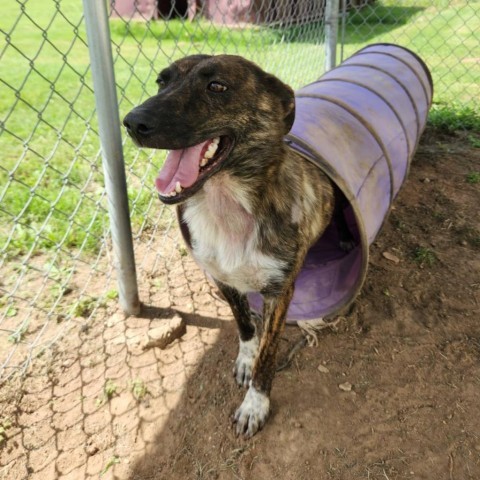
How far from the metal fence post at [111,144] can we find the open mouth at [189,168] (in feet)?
1.80

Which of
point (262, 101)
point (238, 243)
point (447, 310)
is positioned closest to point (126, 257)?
point (238, 243)

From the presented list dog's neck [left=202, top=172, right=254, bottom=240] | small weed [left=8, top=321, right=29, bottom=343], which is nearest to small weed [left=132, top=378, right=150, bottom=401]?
small weed [left=8, top=321, right=29, bottom=343]

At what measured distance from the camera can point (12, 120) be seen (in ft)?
18.0

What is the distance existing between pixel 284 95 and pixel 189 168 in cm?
60

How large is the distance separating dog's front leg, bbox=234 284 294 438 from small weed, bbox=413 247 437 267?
61.9 inches

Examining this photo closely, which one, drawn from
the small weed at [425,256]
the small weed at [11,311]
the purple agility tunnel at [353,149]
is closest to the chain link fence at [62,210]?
the small weed at [11,311]

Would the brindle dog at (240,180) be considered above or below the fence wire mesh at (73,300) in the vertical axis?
above

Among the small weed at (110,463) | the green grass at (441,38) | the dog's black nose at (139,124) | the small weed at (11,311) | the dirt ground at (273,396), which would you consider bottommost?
the green grass at (441,38)

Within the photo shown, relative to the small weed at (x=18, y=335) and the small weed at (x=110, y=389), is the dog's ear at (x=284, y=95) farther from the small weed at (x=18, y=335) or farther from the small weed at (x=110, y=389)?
the small weed at (x=18, y=335)

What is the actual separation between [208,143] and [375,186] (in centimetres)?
124

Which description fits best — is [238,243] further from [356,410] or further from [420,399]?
[420,399]

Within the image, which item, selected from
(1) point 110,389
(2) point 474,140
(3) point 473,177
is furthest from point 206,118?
(2) point 474,140

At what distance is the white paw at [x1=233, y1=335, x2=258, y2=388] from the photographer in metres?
2.57

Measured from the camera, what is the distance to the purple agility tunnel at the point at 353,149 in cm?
248
